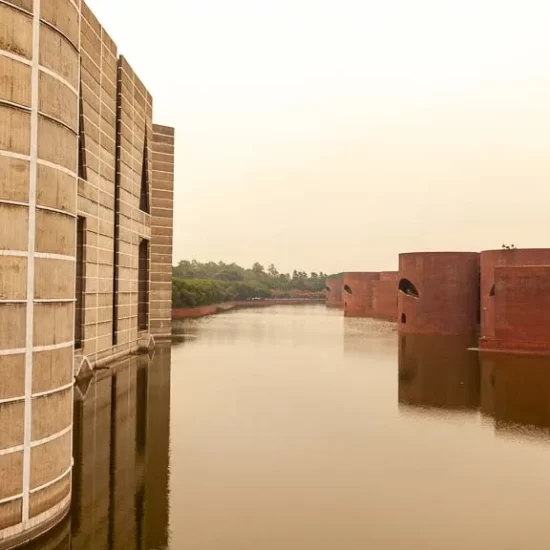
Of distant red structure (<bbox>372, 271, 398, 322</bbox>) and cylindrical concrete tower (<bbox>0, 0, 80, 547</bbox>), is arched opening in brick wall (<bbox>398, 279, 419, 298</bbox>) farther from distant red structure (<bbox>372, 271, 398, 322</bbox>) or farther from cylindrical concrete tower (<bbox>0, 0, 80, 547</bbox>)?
cylindrical concrete tower (<bbox>0, 0, 80, 547</bbox>)

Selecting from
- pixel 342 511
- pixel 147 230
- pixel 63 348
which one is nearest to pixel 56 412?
pixel 63 348

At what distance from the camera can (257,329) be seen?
44250 mm

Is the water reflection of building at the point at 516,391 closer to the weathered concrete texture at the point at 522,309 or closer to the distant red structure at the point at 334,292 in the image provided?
the weathered concrete texture at the point at 522,309

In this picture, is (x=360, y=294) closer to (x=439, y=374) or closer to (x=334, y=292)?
(x=334, y=292)

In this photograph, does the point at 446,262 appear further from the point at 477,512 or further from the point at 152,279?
the point at 477,512

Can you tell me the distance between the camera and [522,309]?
2772cm

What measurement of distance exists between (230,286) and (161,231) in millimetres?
67488

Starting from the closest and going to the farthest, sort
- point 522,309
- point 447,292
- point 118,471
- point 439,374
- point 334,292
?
1. point 118,471
2. point 439,374
3. point 522,309
4. point 447,292
5. point 334,292

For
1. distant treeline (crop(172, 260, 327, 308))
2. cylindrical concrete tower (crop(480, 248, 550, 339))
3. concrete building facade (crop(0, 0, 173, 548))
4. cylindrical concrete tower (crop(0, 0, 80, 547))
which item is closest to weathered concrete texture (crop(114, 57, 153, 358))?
concrete building facade (crop(0, 0, 173, 548))

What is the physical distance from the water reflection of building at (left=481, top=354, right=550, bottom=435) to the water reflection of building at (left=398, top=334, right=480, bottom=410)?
462 mm

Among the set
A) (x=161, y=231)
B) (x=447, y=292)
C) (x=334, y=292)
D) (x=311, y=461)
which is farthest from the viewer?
(x=334, y=292)

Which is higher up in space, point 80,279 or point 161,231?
point 161,231

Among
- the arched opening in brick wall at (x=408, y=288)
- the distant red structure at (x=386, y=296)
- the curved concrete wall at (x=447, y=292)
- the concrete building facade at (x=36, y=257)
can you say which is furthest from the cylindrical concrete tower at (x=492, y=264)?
the concrete building facade at (x=36, y=257)

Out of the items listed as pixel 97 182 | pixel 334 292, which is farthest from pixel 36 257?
pixel 334 292
